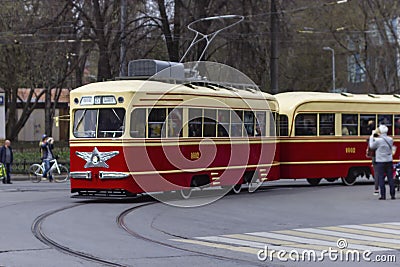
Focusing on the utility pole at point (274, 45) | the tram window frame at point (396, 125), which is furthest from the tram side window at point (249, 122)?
the utility pole at point (274, 45)

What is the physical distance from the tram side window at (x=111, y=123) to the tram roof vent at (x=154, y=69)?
1.97 metres

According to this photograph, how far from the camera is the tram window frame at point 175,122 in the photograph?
20219 millimetres

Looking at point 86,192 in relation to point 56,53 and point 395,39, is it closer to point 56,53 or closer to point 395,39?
point 56,53

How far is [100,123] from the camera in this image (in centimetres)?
1980

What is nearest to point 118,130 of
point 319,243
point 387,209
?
point 387,209

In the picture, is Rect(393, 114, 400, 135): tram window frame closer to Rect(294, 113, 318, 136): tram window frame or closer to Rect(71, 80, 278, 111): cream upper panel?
Rect(294, 113, 318, 136): tram window frame

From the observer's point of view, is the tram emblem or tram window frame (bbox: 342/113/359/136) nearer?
the tram emblem

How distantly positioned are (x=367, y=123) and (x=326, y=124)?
1654 mm

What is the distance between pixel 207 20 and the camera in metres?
34.3

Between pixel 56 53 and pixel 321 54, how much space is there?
22.8 metres

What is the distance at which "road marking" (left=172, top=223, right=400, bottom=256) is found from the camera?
12.5 metres

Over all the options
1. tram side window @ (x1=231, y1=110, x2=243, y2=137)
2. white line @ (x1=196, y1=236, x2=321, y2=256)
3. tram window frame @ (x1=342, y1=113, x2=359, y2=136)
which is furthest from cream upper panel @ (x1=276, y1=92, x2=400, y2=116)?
white line @ (x1=196, y1=236, x2=321, y2=256)

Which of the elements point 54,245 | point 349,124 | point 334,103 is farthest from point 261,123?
point 54,245

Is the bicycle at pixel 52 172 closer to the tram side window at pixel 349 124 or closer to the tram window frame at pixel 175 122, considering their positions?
the tram side window at pixel 349 124
